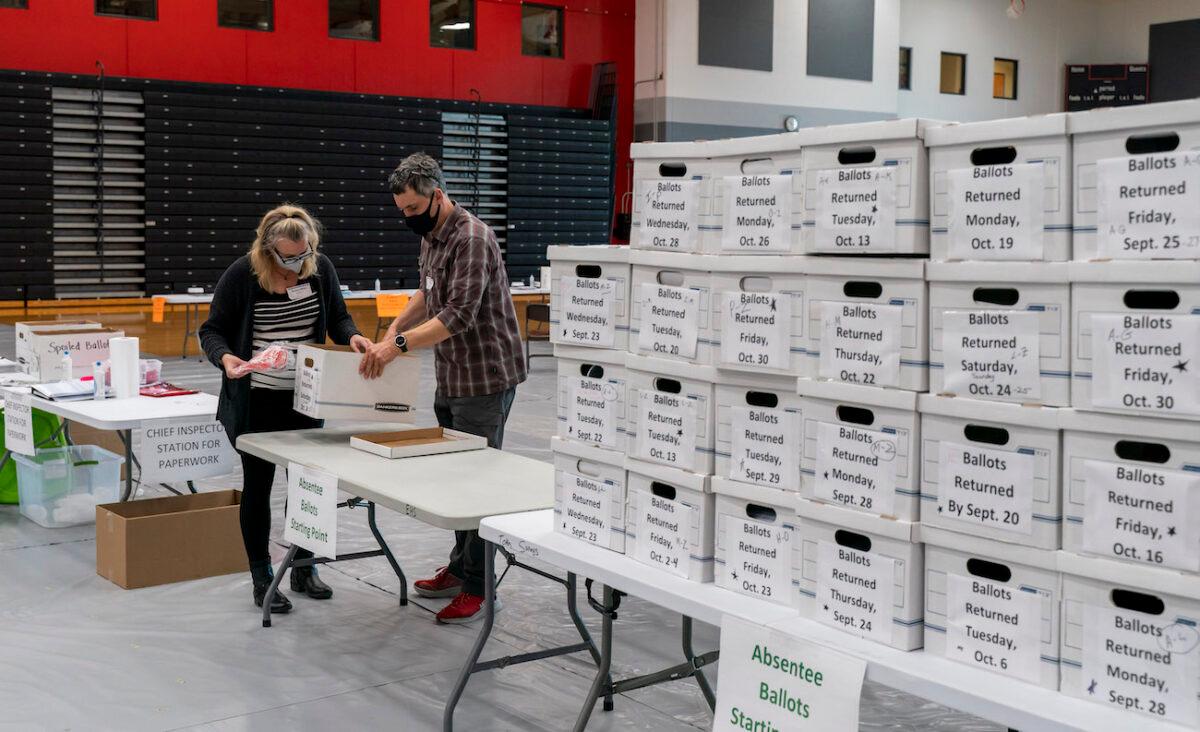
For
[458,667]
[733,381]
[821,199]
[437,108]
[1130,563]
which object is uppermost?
[437,108]

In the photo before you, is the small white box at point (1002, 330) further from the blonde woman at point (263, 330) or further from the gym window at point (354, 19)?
the gym window at point (354, 19)

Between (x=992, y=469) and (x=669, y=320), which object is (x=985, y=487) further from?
(x=669, y=320)

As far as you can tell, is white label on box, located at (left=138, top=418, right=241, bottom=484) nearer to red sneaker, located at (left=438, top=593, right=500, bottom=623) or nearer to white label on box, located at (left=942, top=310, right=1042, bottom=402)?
red sneaker, located at (left=438, top=593, right=500, bottom=623)

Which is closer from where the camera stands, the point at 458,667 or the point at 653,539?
the point at 653,539

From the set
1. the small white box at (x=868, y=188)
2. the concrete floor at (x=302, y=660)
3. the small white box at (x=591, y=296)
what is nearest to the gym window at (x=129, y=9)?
the concrete floor at (x=302, y=660)

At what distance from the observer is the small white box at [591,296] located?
2.55 m

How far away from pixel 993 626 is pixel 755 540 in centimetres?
50

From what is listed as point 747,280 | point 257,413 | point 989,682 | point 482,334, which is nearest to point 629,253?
point 747,280

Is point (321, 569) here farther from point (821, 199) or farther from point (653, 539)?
point (821, 199)

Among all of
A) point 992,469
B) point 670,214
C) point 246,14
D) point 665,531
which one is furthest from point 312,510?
point 246,14

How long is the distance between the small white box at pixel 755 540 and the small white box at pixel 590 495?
29cm

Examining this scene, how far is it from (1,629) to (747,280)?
3077 millimetres

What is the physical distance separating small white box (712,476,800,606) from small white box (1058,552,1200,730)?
0.53m

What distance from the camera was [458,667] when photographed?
3.71m
